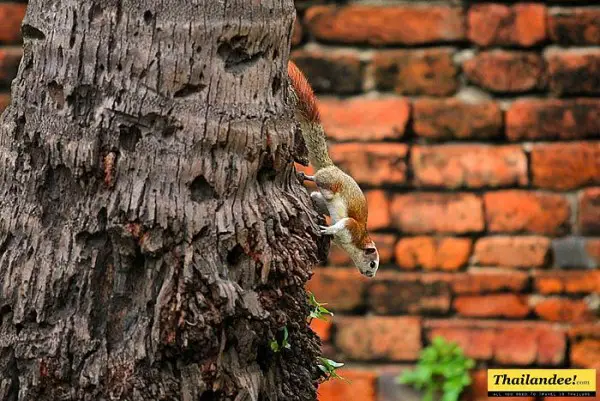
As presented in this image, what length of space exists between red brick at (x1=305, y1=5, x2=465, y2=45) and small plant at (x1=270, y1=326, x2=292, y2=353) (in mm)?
1675

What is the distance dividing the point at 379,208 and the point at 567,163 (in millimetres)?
587

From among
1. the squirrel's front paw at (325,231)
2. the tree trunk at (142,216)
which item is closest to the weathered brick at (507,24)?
the squirrel's front paw at (325,231)

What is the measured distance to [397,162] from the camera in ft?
11.7

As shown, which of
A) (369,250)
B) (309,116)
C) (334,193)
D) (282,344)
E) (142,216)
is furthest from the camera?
(369,250)

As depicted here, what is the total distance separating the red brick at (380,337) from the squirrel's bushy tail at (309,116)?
3.22 feet

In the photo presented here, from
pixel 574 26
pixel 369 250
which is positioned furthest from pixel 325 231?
pixel 574 26

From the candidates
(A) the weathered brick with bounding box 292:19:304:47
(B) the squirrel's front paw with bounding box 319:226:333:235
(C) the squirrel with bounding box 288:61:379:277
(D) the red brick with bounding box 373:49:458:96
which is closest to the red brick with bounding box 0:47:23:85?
(A) the weathered brick with bounding box 292:19:304:47

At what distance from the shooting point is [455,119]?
3559mm

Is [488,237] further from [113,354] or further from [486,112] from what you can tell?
[113,354]

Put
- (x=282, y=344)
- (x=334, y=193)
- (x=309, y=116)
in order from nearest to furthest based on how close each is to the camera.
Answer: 1. (x=282, y=344)
2. (x=309, y=116)
3. (x=334, y=193)

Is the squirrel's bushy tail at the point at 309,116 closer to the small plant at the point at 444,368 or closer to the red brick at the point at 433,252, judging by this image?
the red brick at the point at 433,252

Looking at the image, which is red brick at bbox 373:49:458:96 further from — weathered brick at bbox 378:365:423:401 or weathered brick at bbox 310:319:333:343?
weathered brick at bbox 378:365:423:401

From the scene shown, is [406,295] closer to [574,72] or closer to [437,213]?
[437,213]

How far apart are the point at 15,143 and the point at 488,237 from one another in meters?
1.87
